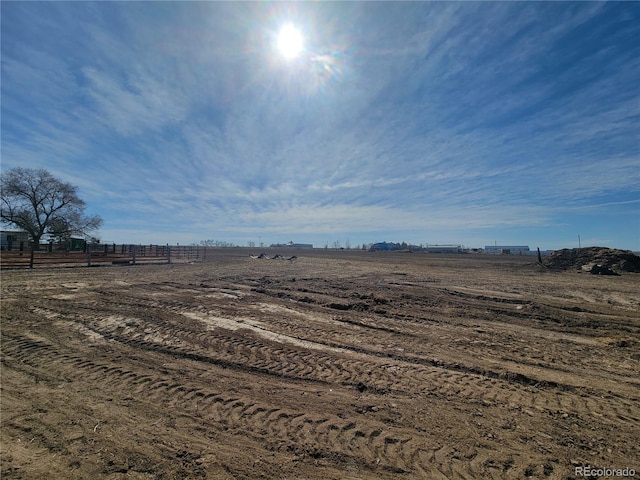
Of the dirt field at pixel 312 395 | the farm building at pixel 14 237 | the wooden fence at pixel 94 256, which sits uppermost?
the farm building at pixel 14 237

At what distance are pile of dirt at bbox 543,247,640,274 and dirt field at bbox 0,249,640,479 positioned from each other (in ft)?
65.8

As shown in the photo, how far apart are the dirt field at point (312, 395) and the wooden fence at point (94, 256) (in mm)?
18723

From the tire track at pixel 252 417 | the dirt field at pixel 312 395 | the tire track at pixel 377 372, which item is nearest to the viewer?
the dirt field at pixel 312 395

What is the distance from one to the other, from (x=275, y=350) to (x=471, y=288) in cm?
1266

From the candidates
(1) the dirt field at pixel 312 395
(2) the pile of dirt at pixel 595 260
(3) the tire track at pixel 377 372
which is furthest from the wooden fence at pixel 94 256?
(2) the pile of dirt at pixel 595 260

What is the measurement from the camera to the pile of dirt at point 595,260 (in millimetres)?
23344

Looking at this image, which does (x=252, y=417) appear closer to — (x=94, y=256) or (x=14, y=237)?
(x=94, y=256)

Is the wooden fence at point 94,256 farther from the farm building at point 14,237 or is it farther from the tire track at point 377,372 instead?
the tire track at point 377,372

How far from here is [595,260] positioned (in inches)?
992

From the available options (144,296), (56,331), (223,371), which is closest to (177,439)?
(223,371)

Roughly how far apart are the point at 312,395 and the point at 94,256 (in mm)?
32830

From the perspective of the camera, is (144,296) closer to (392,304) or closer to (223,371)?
(223,371)

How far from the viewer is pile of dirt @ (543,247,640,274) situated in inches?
919

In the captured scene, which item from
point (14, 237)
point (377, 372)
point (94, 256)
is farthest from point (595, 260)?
point (14, 237)
